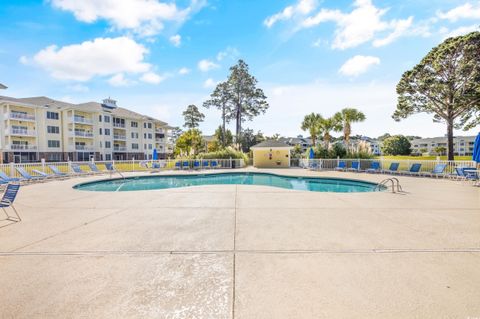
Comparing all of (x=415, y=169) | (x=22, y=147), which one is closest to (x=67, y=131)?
(x=22, y=147)

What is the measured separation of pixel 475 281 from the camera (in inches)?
99.2

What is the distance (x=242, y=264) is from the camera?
2971 mm

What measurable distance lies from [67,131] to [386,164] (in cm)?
4267

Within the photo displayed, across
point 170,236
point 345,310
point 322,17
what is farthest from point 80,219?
point 322,17

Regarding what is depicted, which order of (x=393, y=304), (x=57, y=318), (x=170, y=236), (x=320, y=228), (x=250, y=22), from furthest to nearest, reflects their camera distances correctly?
(x=250, y=22), (x=320, y=228), (x=170, y=236), (x=393, y=304), (x=57, y=318)

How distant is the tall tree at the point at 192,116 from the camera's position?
146ft

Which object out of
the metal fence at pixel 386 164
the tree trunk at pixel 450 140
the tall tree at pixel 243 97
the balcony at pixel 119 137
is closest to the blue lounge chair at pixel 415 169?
the metal fence at pixel 386 164

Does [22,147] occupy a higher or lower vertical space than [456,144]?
lower

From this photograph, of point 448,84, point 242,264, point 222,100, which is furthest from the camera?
point 222,100

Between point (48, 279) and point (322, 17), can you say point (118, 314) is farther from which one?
point (322, 17)

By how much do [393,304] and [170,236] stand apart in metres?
3.40

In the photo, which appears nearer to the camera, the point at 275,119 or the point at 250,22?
the point at 250,22

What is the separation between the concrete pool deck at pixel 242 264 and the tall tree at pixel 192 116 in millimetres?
40617

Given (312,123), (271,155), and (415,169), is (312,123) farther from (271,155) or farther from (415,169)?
(415,169)
